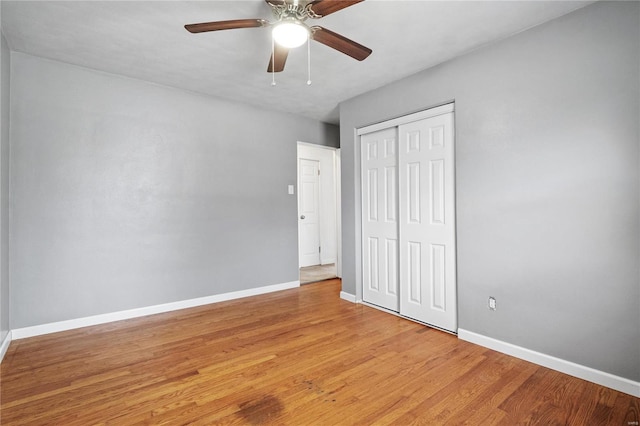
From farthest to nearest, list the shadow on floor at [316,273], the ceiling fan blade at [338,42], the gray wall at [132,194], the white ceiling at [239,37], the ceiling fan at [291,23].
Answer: the shadow on floor at [316,273] → the gray wall at [132,194] → the white ceiling at [239,37] → the ceiling fan blade at [338,42] → the ceiling fan at [291,23]

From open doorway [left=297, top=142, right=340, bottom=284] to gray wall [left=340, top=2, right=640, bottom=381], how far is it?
11.3 ft

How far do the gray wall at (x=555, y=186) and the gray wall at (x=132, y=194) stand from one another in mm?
2573

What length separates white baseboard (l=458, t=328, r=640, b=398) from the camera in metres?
2.02

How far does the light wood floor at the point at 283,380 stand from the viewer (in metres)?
1.82

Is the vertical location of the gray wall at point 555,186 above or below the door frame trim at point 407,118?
below

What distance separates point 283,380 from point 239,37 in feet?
8.77

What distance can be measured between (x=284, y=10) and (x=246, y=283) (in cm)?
330

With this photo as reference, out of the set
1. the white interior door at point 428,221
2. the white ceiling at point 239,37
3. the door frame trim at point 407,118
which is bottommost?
the white interior door at point 428,221

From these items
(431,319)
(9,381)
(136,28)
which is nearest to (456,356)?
(431,319)

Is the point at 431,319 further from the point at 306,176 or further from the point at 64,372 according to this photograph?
the point at 306,176

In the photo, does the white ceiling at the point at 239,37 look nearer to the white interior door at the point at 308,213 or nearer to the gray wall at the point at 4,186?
the gray wall at the point at 4,186

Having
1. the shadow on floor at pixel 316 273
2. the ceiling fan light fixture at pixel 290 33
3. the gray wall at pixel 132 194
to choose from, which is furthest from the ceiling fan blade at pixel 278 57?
the shadow on floor at pixel 316 273

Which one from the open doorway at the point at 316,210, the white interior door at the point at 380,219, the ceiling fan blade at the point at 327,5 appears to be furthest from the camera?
the open doorway at the point at 316,210

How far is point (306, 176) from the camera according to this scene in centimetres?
622
